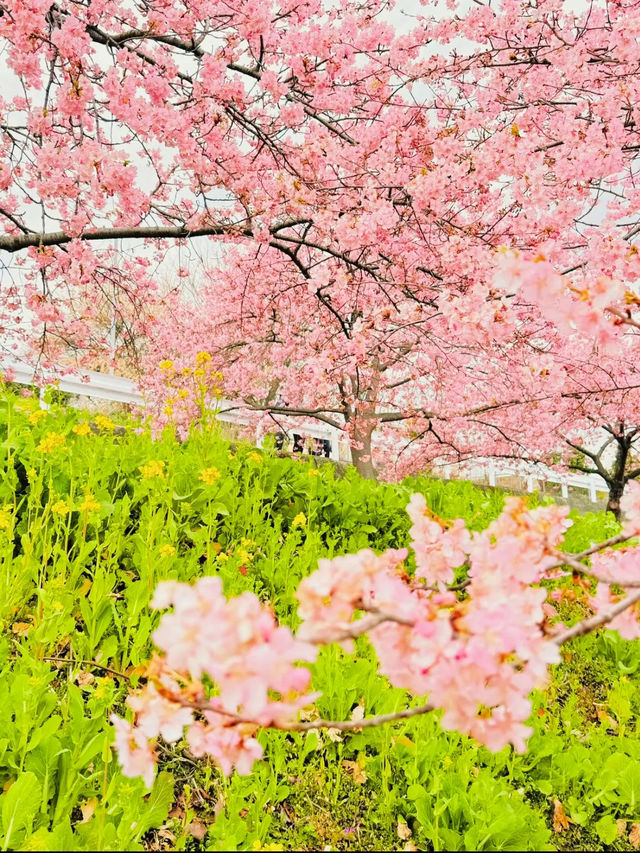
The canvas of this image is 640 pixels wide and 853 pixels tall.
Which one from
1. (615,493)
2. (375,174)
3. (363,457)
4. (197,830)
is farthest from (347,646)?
(615,493)

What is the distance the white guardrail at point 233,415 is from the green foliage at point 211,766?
382cm

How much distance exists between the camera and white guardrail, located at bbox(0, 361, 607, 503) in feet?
30.3

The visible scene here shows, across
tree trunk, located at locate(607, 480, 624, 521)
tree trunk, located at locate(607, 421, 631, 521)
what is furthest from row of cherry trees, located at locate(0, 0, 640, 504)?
tree trunk, located at locate(607, 480, 624, 521)

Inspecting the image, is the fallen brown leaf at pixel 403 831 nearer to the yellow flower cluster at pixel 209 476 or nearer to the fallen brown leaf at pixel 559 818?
the fallen brown leaf at pixel 559 818

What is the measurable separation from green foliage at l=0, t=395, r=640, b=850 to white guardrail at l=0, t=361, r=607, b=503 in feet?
12.5

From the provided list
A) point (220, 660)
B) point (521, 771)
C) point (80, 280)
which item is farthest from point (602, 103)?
point (220, 660)

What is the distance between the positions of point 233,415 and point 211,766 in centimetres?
1075

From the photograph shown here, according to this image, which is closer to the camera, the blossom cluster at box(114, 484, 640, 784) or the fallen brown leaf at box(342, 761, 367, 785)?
the blossom cluster at box(114, 484, 640, 784)

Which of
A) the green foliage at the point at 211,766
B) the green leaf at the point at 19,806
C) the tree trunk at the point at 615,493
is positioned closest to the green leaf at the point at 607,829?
the green foliage at the point at 211,766

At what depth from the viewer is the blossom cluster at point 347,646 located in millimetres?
599

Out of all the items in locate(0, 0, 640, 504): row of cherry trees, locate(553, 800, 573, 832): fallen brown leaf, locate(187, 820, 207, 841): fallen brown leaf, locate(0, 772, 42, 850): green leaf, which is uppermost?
locate(0, 0, 640, 504): row of cherry trees

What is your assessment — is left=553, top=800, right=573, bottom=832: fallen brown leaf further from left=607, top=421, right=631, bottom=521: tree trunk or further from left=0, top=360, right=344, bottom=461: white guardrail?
left=607, top=421, right=631, bottom=521: tree trunk

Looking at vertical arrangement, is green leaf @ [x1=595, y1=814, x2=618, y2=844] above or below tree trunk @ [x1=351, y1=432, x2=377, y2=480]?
below

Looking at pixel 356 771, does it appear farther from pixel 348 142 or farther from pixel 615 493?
pixel 615 493
